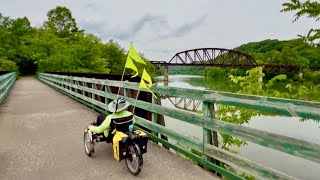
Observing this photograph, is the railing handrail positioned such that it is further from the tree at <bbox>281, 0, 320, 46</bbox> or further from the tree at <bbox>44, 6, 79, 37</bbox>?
the tree at <bbox>44, 6, 79, 37</bbox>

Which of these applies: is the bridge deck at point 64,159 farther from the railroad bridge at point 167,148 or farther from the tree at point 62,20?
the tree at point 62,20

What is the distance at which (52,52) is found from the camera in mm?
49875

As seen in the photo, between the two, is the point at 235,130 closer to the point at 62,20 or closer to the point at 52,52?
the point at 52,52

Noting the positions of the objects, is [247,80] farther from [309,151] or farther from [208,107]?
[309,151]

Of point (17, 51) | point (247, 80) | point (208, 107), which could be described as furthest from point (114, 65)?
point (208, 107)

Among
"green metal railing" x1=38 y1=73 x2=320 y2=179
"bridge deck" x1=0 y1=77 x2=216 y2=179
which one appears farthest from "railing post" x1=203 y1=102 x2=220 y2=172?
"bridge deck" x1=0 y1=77 x2=216 y2=179

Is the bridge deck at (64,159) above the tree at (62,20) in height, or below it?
below

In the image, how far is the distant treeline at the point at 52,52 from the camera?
43.8 m

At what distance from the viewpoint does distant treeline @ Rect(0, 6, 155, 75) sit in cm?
4378

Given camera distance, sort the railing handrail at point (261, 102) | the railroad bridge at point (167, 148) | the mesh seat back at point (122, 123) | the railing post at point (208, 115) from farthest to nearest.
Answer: the mesh seat back at point (122, 123), the railing post at point (208, 115), the railroad bridge at point (167, 148), the railing handrail at point (261, 102)

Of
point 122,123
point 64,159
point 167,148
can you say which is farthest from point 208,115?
point 64,159

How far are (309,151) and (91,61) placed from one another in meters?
45.2

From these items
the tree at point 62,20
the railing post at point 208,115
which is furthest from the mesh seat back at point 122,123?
the tree at point 62,20

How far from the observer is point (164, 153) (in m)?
5.11
